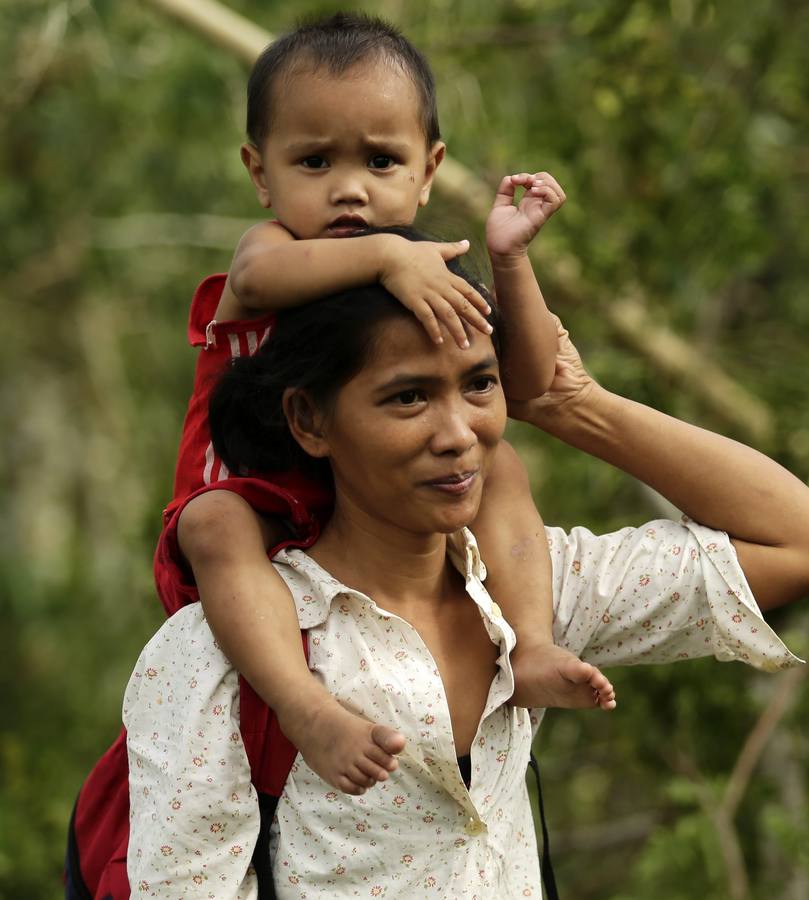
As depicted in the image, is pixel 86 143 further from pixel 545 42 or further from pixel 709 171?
pixel 709 171

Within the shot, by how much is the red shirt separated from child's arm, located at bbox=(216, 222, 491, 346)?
11 cm

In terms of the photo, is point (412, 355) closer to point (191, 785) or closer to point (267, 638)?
point (267, 638)

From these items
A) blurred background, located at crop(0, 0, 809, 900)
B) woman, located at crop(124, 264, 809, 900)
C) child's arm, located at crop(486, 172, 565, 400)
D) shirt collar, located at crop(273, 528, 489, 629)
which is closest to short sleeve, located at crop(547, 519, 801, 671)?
woman, located at crop(124, 264, 809, 900)

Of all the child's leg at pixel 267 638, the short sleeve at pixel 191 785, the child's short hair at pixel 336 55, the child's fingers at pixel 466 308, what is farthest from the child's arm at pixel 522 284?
the short sleeve at pixel 191 785

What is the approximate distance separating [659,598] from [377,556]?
1.42 feet

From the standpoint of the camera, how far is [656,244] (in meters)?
5.01

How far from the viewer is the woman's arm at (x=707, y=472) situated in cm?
232

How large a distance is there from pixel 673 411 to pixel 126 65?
3.49 metres

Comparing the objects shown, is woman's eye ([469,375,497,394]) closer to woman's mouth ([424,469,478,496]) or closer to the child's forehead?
woman's mouth ([424,469,478,496])

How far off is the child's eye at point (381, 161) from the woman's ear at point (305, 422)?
1.32 ft

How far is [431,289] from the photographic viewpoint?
6.57 feet

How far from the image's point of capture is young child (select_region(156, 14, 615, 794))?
2.00m

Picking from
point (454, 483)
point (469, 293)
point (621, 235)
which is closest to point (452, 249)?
point (469, 293)

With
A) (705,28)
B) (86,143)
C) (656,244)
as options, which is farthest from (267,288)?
(86,143)
